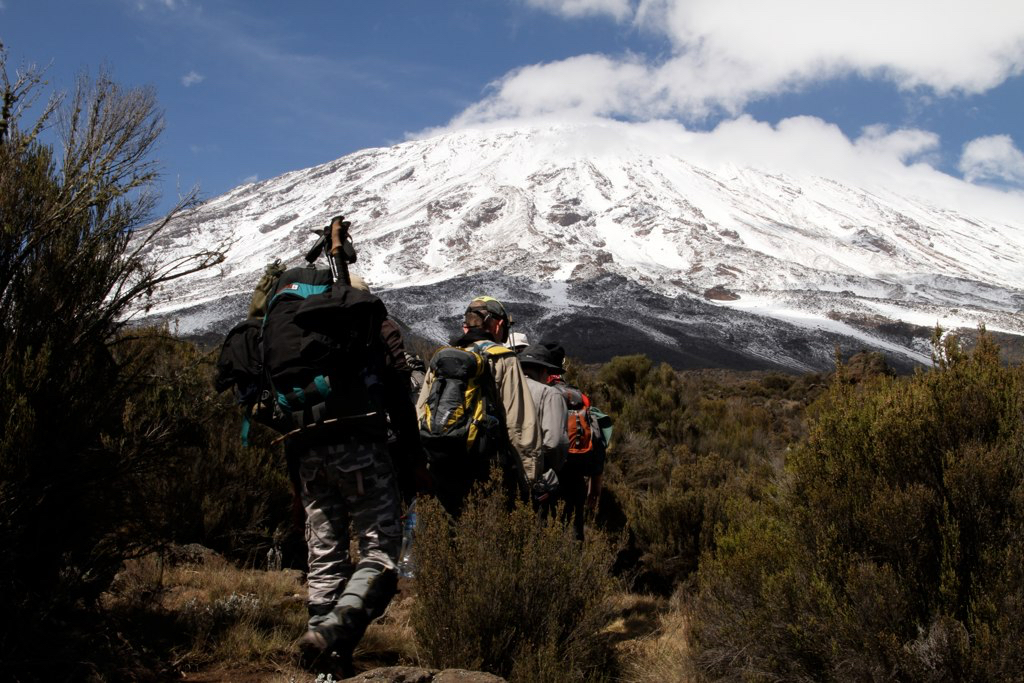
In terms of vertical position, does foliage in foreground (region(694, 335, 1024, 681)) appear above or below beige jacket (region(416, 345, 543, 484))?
below

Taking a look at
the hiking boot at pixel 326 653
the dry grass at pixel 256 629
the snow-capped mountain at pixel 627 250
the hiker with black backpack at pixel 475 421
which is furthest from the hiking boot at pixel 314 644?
the snow-capped mountain at pixel 627 250

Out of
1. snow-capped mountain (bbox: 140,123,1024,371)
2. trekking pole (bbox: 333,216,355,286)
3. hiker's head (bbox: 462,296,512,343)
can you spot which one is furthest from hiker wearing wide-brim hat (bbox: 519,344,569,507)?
snow-capped mountain (bbox: 140,123,1024,371)

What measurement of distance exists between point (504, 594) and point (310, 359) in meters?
0.99

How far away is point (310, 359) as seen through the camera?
8.09 feet

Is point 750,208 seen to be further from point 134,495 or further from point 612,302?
point 134,495

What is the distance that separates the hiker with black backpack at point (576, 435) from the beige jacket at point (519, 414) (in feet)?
2.05

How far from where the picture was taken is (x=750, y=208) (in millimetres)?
109250

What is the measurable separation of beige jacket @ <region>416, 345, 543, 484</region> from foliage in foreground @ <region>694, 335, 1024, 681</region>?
32.3 inches

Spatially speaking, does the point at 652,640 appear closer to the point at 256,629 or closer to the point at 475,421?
the point at 475,421

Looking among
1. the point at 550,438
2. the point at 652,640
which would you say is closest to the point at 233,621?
the point at 550,438

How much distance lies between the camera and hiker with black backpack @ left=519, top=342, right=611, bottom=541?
4.10 metres

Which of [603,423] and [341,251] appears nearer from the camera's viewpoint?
[341,251]

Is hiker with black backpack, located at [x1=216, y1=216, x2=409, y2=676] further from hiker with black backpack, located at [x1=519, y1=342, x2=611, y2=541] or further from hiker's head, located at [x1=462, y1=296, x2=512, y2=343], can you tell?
hiker with black backpack, located at [x1=519, y1=342, x2=611, y2=541]

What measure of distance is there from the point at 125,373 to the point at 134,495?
0.48m
